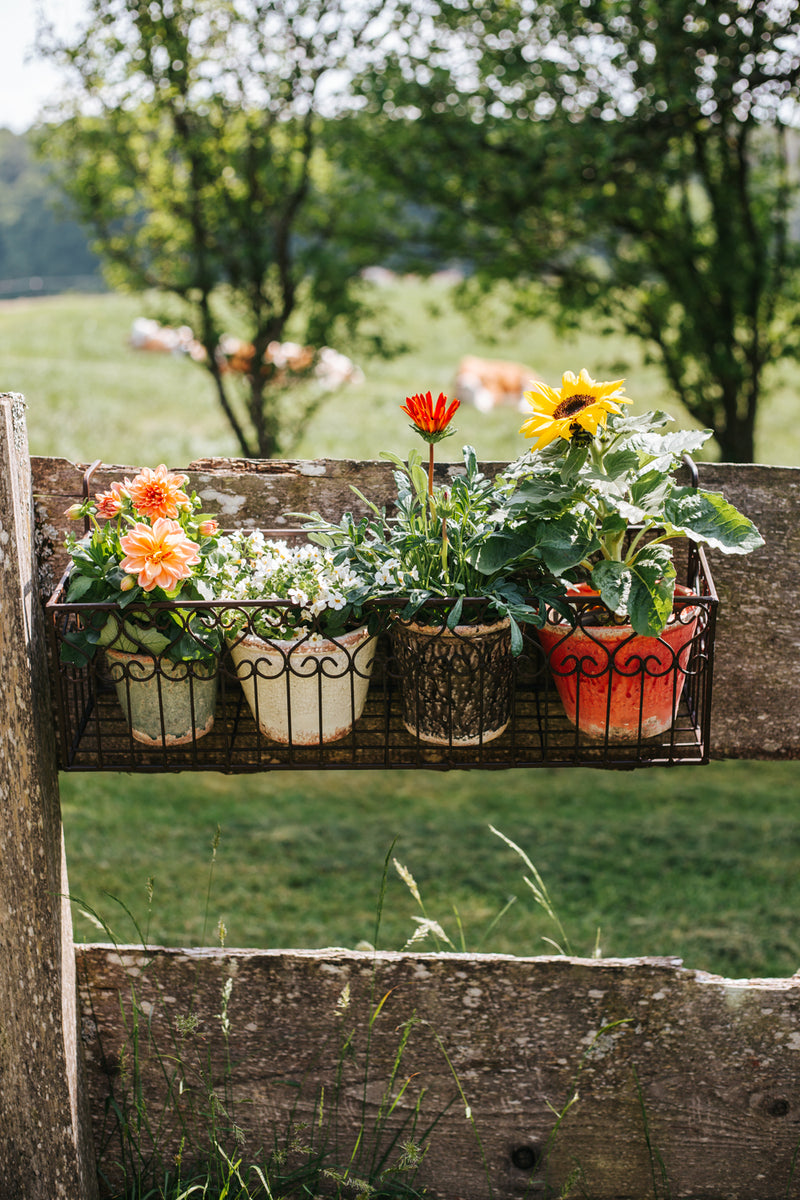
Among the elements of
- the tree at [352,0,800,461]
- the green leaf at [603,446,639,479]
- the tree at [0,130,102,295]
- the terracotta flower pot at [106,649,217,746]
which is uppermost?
the tree at [0,130,102,295]

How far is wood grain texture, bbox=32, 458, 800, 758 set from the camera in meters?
2.02

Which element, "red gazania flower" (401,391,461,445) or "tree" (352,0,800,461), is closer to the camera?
"red gazania flower" (401,391,461,445)

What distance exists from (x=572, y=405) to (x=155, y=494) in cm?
68

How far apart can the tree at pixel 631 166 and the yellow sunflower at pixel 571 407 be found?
355cm

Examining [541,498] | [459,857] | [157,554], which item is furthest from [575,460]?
[459,857]

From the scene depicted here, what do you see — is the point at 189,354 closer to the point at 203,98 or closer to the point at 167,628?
the point at 203,98

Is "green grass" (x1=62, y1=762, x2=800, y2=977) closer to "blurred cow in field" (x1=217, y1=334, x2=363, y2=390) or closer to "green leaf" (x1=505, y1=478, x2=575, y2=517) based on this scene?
"green leaf" (x1=505, y1=478, x2=575, y2=517)

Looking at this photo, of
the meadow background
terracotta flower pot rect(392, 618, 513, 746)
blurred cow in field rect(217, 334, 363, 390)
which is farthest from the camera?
blurred cow in field rect(217, 334, 363, 390)

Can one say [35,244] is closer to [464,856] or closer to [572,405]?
[464,856]

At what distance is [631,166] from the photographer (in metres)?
5.15

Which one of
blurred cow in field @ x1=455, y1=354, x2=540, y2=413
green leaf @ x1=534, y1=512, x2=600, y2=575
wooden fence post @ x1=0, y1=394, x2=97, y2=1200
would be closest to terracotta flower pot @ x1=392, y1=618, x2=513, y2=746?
→ green leaf @ x1=534, y1=512, x2=600, y2=575

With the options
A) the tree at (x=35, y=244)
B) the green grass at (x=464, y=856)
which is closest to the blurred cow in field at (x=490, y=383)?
the tree at (x=35, y=244)

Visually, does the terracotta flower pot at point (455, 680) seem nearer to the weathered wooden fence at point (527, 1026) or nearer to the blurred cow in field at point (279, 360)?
the weathered wooden fence at point (527, 1026)

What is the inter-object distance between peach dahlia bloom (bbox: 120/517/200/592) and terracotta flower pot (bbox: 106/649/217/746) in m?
0.17
